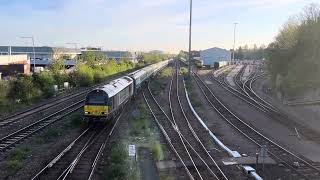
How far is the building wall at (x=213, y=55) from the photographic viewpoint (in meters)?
133

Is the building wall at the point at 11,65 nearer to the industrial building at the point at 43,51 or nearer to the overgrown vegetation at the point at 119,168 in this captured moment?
the industrial building at the point at 43,51

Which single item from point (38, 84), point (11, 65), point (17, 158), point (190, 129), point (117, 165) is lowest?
point (17, 158)

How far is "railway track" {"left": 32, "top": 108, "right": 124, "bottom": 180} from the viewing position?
50.7 feet

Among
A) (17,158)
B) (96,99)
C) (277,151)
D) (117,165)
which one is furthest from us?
(96,99)

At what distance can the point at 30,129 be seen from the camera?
977 inches

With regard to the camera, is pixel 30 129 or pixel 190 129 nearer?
pixel 30 129

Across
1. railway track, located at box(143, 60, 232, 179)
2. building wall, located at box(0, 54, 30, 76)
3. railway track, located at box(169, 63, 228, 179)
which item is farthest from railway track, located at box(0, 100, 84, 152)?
building wall, located at box(0, 54, 30, 76)

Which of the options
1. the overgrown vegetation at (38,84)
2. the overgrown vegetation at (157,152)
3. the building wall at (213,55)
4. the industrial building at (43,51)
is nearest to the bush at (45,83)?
the overgrown vegetation at (38,84)

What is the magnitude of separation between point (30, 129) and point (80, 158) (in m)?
7.98

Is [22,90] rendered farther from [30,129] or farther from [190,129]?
[190,129]

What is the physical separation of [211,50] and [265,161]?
122028 millimetres

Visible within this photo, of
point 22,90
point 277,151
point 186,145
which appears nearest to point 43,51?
point 22,90

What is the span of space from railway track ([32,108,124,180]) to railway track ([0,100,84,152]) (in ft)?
Answer: 9.14

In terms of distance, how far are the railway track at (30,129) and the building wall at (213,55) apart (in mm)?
101546
